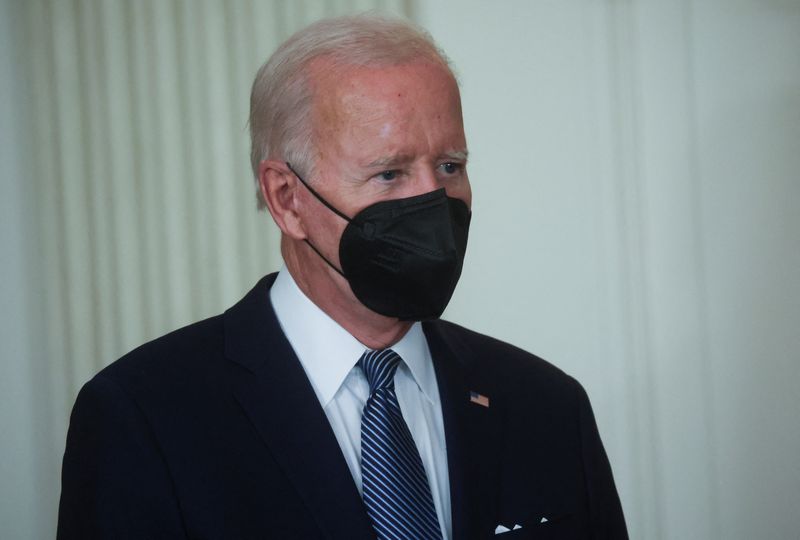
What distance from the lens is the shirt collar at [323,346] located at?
171 centimetres

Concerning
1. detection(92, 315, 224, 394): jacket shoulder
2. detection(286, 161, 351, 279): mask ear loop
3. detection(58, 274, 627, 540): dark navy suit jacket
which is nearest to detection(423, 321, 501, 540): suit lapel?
detection(58, 274, 627, 540): dark navy suit jacket

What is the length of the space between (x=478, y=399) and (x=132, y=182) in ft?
6.22

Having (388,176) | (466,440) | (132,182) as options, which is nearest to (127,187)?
(132,182)

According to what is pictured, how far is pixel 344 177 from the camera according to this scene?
1705mm

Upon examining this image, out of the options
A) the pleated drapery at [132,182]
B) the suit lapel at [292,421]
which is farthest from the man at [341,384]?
the pleated drapery at [132,182]

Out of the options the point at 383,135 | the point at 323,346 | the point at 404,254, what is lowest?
the point at 323,346

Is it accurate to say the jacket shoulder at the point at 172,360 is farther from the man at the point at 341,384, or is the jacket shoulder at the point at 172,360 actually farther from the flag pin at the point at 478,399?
the flag pin at the point at 478,399

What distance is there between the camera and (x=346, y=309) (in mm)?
1771

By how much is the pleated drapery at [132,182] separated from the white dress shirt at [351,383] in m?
1.53

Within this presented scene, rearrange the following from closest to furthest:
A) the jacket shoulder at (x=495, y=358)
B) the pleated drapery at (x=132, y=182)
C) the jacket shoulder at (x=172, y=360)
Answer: the jacket shoulder at (x=172, y=360), the jacket shoulder at (x=495, y=358), the pleated drapery at (x=132, y=182)

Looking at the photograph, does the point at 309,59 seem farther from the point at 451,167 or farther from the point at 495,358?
the point at 495,358

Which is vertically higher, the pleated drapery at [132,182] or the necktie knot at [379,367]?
the pleated drapery at [132,182]

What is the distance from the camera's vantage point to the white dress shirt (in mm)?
1706

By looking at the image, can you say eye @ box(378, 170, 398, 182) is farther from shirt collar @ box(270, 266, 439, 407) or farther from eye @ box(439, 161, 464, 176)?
shirt collar @ box(270, 266, 439, 407)
